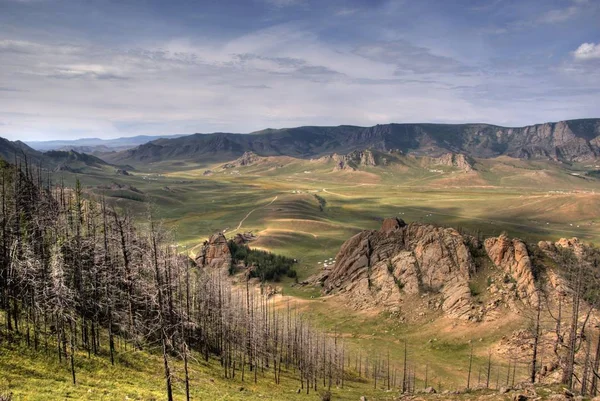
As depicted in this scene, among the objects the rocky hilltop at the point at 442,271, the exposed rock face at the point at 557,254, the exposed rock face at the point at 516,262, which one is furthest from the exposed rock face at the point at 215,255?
the exposed rock face at the point at 557,254

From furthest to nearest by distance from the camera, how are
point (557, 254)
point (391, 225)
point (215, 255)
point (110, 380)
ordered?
point (215, 255)
point (391, 225)
point (557, 254)
point (110, 380)

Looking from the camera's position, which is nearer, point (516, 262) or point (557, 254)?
point (516, 262)

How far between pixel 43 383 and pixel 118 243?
598 inches

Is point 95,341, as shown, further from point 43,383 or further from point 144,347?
point 43,383

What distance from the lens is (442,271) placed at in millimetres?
95750

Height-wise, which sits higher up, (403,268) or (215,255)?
(403,268)

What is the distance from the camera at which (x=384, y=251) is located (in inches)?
4380

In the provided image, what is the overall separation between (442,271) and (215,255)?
246 ft

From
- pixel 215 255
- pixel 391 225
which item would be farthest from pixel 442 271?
pixel 215 255

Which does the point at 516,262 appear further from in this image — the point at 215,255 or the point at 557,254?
the point at 215,255

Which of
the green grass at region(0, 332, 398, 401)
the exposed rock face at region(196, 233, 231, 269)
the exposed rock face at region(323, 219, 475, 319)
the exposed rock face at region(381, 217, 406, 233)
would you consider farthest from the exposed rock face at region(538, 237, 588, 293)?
the exposed rock face at region(196, 233, 231, 269)

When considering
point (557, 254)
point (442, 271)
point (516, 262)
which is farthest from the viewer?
point (442, 271)

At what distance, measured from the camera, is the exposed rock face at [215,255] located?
13500cm

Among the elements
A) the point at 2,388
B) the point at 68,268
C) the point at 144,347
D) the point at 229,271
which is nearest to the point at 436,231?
the point at 229,271
